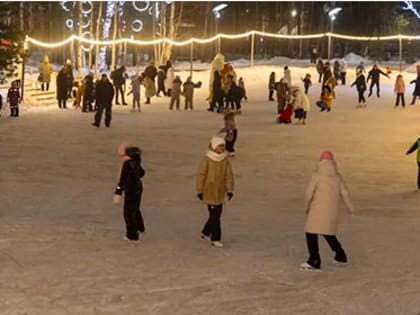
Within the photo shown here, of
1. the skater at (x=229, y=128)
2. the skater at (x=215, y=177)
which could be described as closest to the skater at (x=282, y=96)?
the skater at (x=229, y=128)

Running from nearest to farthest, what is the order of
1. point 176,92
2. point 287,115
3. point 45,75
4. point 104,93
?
1. point 104,93
2. point 287,115
3. point 176,92
4. point 45,75

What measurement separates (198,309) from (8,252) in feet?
8.94

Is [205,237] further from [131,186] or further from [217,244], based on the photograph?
[131,186]

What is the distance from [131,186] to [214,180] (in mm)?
929

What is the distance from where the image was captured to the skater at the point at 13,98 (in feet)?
79.9

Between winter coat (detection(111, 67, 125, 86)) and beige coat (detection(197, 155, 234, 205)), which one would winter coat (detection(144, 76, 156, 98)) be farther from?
beige coat (detection(197, 155, 234, 205))

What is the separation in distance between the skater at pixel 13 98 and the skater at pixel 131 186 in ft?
52.7

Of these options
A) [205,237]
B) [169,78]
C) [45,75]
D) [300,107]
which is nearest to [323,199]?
[205,237]

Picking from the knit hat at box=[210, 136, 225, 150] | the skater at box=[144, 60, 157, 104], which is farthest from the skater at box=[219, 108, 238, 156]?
the skater at box=[144, 60, 157, 104]

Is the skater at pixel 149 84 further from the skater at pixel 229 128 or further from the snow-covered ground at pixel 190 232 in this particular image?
the skater at pixel 229 128

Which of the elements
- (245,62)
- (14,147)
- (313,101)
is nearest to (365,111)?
(313,101)

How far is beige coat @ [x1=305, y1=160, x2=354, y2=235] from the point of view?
8.06m

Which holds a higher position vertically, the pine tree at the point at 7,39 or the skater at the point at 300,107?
the pine tree at the point at 7,39

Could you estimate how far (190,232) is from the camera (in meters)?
9.88
